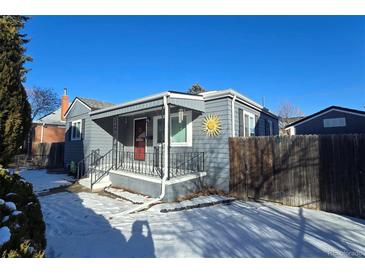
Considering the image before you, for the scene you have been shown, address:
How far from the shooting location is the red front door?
10.3 metres

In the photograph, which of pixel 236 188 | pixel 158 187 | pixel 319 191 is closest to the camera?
pixel 319 191

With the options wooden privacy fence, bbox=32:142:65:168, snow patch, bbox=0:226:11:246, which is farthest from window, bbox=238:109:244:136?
wooden privacy fence, bbox=32:142:65:168

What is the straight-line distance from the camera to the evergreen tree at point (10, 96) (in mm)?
4676

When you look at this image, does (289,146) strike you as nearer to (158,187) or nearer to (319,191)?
(319,191)

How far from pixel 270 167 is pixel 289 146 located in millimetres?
836

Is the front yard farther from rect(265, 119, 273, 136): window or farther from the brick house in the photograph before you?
the brick house

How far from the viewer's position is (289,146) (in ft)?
19.8

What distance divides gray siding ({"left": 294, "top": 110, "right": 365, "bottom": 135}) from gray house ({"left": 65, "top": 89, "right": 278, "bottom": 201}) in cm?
684

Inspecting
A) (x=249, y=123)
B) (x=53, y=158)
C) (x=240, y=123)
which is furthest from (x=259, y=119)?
(x=53, y=158)

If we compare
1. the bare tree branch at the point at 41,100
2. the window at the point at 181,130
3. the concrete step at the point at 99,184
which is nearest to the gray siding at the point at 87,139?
the concrete step at the point at 99,184

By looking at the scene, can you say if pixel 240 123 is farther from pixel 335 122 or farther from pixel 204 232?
pixel 335 122

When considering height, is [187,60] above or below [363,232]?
above

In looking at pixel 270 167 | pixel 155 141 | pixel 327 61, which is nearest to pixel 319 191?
pixel 270 167

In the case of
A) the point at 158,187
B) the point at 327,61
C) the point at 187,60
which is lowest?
the point at 158,187
